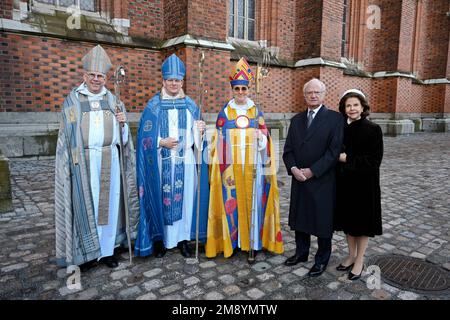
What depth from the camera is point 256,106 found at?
3.38 m

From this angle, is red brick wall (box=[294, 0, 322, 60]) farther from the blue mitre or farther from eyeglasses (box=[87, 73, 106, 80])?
eyeglasses (box=[87, 73, 106, 80])

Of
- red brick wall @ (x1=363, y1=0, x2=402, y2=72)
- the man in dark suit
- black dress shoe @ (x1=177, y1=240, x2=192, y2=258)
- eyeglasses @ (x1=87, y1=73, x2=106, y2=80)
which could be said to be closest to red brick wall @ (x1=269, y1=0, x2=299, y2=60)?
red brick wall @ (x1=363, y1=0, x2=402, y2=72)

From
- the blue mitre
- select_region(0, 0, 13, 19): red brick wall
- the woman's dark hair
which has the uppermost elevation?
select_region(0, 0, 13, 19): red brick wall

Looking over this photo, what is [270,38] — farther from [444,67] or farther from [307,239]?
[444,67]

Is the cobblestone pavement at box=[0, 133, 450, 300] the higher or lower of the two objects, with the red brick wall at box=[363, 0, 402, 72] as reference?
lower

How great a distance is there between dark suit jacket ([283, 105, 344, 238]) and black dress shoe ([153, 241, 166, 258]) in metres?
1.39

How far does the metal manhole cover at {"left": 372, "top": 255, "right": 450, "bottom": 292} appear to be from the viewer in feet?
9.62

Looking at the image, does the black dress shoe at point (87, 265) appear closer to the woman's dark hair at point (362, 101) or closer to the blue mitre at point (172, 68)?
the blue mitre at point (172, 68)

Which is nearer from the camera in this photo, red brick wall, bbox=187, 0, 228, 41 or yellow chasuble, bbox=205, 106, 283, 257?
yellow chasuble, bbox=205, 106, 283, 257

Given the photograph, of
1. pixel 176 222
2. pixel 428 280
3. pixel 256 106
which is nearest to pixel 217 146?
pixel 256 106

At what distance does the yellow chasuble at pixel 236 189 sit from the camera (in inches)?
134

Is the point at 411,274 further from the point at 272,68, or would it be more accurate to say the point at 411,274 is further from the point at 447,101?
the point at 447,101

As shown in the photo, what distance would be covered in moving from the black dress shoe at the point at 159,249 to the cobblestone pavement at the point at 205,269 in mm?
66

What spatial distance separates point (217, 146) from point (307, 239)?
129cm
